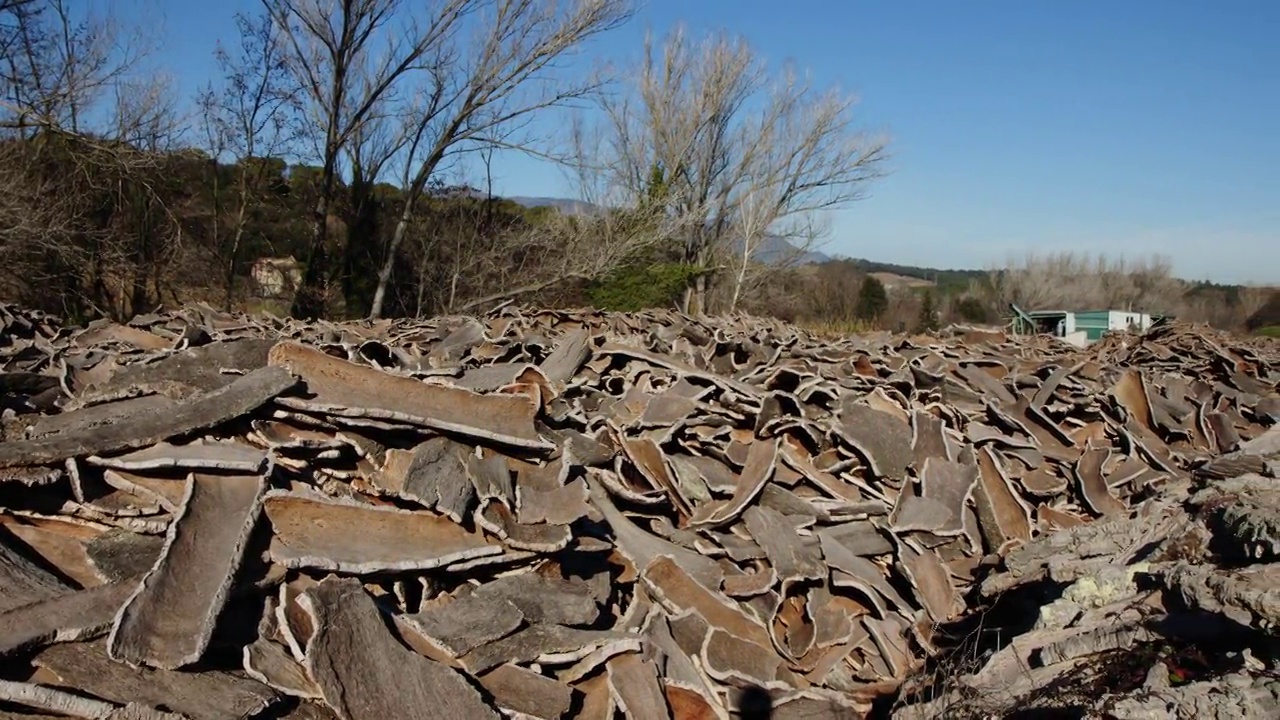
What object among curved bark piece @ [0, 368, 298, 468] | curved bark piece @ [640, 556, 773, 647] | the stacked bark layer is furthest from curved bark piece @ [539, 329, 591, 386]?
curved bark piece @ [0, 368, 298, 468]

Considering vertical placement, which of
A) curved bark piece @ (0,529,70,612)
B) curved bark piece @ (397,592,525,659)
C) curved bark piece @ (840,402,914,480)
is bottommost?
curved bark piece @ (397,592,525,659)

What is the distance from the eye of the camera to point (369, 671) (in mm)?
2033

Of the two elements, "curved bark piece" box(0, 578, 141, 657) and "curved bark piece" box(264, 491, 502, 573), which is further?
"curved bark piece" box(264, 491, 502, 573)

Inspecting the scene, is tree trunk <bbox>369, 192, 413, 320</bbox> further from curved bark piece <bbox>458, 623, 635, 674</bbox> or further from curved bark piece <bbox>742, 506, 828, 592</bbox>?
curved bark piece <bbox>458, 623, 635, 674</bbox>

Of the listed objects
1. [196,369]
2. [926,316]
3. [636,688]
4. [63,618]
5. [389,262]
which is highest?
[389,262]

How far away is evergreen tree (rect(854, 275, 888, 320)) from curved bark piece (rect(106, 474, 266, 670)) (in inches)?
983

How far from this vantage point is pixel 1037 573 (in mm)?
2986

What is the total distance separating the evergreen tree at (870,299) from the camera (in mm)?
26688

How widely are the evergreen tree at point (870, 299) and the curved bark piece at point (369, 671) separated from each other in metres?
25.0

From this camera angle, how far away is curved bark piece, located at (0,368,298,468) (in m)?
2.37

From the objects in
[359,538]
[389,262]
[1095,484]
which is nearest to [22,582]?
[359,538]

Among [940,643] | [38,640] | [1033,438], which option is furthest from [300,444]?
[1033,438]

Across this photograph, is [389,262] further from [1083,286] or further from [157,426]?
[1083,286]

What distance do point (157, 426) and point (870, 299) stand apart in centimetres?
2696
